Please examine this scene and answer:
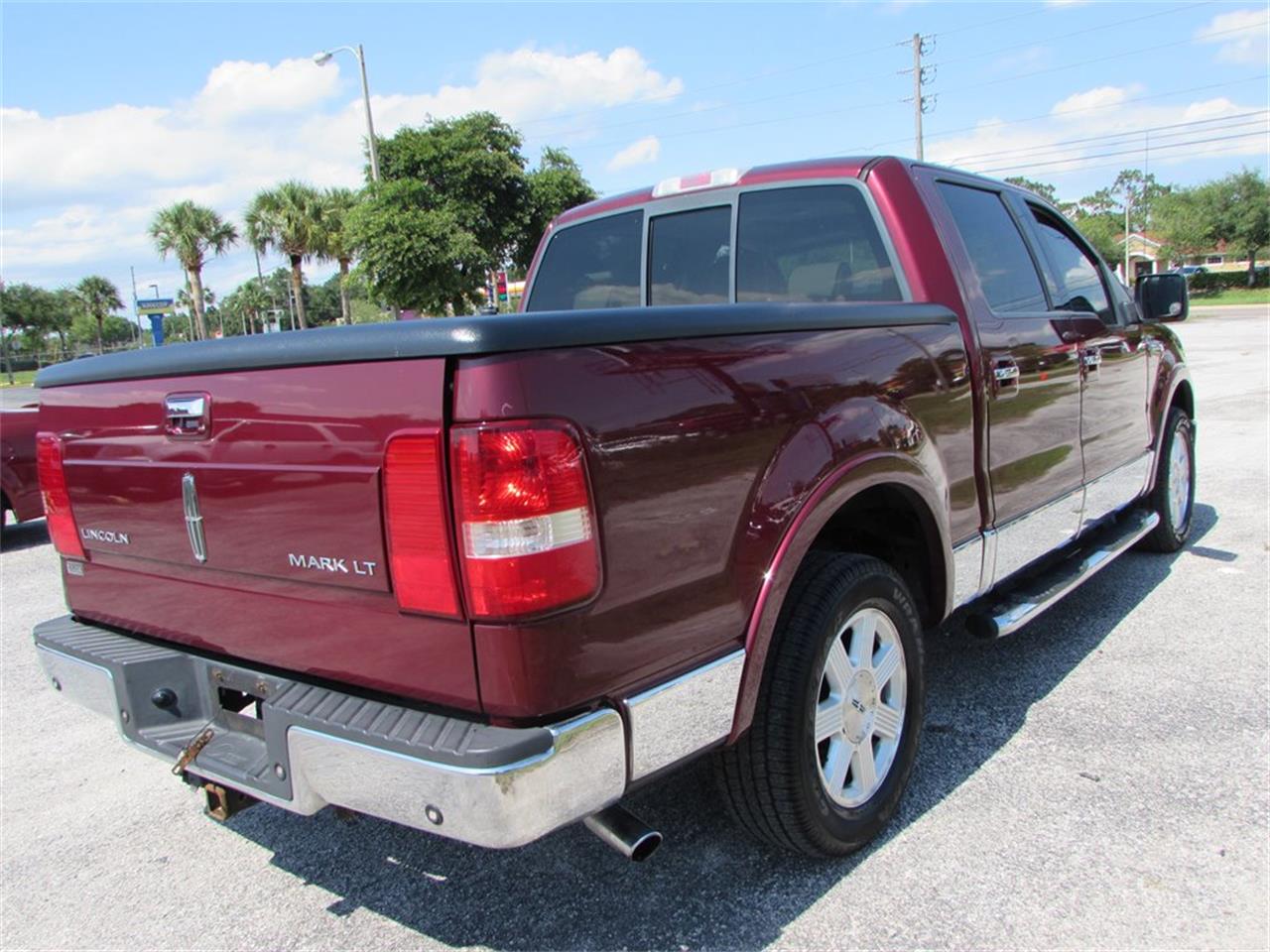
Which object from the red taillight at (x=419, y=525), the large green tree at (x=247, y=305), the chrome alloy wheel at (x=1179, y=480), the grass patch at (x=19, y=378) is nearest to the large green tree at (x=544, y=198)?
the chrome alloy wheel at (x=1179, y=480)

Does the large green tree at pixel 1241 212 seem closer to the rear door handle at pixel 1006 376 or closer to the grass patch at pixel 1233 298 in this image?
the grass patch at pixel 1233 298

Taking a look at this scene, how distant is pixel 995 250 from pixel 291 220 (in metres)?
43.0

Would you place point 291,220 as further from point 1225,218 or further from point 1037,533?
point 1225,218

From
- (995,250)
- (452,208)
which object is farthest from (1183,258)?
(995,250)

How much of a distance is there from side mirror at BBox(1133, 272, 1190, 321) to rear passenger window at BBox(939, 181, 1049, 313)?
140cm

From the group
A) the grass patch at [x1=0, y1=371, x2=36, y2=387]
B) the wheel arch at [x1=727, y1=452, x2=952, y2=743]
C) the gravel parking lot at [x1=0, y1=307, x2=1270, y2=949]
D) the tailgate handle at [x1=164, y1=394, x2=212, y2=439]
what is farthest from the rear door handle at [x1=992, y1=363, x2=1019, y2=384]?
the grass patch at [x1=0, y1=371, x2=36, y2=387]

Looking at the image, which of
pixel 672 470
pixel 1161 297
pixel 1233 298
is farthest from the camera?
pixel 1233 298

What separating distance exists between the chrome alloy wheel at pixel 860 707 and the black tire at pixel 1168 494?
10.2ft

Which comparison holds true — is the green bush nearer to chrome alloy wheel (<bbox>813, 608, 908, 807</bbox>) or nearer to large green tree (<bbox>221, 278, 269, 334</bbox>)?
chrome alloy wheel (<bbox>813, 608, 908, 807</bbox>)

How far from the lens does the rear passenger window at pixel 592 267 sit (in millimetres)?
3999

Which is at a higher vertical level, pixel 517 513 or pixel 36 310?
pixel 36 310

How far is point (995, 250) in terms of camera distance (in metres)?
3.67

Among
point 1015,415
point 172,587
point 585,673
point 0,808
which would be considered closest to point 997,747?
point 1015,415

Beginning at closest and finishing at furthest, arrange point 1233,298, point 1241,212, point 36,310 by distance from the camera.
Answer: point 1233,298 → point 1241,212 → point 36,310
